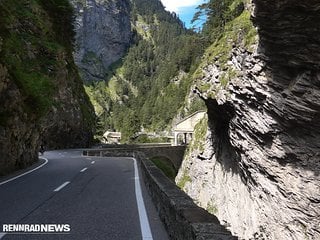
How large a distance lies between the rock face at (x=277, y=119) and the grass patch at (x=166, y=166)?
23.8 meters

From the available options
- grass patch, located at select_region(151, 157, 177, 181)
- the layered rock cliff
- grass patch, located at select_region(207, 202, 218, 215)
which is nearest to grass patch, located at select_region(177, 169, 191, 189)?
grass patch, located at select_region(151, 157, 177, 181)

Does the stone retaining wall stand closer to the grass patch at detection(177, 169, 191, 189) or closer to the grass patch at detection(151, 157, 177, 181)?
the grass patch at detection(177, 169, 191, 189)

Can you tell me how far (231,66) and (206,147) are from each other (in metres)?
12.6

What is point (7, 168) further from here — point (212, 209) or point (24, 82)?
point (212, 209)

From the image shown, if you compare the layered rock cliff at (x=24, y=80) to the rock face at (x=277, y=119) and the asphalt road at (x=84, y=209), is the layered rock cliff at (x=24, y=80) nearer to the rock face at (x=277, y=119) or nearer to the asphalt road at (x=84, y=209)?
the asphalt road at (x=84, y=209)

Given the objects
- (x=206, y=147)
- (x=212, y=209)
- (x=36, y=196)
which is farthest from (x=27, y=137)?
(x=206, y=147)

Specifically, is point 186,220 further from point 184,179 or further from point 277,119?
point 184,179

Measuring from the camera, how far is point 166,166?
49750 millimetres

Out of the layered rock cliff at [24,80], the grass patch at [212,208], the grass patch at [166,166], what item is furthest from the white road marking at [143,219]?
the grass patch at [166,166]

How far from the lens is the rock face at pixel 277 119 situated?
12.7 m

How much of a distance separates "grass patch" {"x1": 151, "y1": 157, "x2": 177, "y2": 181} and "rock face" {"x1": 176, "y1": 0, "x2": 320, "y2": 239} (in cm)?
2384

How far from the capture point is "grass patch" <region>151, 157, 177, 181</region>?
155 feet

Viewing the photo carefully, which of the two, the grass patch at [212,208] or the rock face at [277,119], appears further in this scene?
the grass patch at [212,208]

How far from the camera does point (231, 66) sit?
20.7m
